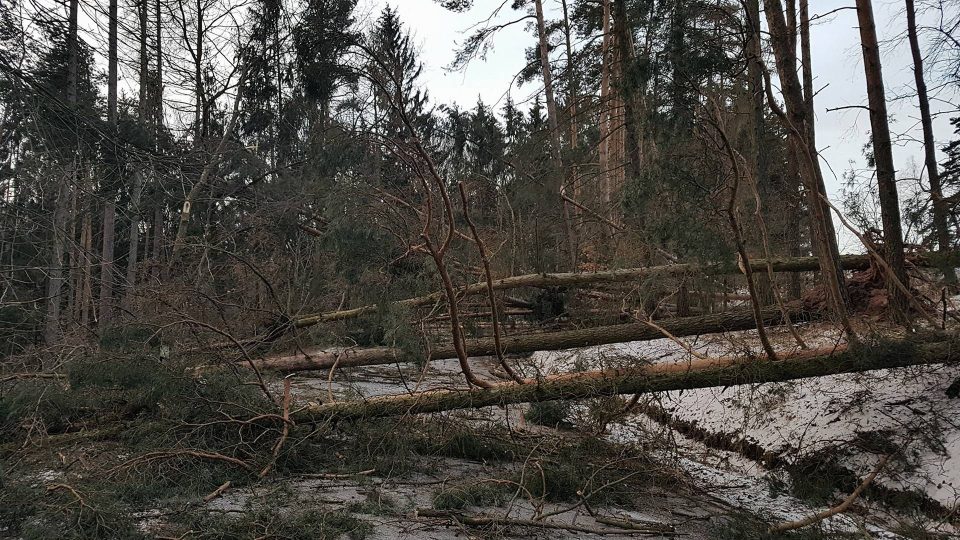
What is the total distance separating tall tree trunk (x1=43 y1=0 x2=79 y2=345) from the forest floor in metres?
1.64

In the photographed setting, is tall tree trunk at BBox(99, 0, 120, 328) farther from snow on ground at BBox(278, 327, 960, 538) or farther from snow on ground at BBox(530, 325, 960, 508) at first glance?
snow on ground at BBox(530, 325, 960, 508)

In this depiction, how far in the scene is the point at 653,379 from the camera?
488cm

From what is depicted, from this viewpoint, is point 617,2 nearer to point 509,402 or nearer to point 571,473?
point 509,402

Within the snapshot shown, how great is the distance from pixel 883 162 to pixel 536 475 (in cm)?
468

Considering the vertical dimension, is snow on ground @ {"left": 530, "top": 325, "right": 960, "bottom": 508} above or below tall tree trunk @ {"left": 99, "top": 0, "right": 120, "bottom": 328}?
below

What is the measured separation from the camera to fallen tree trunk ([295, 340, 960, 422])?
15.1ft

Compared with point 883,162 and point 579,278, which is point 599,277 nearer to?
point 579,278

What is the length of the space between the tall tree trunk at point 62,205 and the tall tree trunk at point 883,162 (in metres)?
7.36

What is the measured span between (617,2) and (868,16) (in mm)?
3361

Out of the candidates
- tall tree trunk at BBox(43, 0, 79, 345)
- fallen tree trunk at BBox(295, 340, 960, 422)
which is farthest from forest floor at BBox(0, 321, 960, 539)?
tall tree trunk at BBox(43, 0, 79, 345)

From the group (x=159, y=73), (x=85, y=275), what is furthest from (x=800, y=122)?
(x=85, y=275)

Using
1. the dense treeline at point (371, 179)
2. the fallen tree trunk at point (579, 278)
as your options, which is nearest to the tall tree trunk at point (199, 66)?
the dense treeline at point (371, 179)

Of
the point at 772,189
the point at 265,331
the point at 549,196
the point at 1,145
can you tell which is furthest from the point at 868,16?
the point at 1,145

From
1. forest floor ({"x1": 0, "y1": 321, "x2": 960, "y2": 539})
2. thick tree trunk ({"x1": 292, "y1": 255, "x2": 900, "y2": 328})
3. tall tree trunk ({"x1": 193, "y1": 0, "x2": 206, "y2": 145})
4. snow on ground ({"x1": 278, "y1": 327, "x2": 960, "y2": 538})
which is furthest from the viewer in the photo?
tall tree trunk ({"x1": 193, "y1": 0, "x2": 206, "y2": 145})
